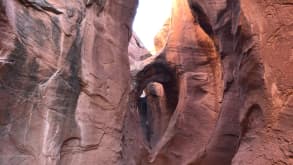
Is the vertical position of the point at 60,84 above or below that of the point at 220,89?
above

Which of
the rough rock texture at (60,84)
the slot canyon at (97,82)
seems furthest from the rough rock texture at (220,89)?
the rough rock texture at (60,84)

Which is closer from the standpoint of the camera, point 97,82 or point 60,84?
point 60,84

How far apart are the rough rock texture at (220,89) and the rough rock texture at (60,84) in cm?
159

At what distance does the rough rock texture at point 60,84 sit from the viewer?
5.51 meters

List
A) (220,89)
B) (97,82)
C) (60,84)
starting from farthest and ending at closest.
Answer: (220,89)
(97,82)
(60,84)

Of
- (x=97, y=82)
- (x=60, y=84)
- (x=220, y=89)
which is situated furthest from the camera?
(x=220, y=89)

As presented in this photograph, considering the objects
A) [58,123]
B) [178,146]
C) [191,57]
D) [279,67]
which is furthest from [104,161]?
[191,57]

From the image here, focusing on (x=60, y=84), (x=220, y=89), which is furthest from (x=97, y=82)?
(x=220, y=89)

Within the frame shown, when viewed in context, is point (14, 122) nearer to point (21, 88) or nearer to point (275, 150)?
point (21, 88)

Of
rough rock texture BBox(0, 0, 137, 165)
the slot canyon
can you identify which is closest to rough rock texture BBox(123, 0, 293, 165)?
the slot canyon

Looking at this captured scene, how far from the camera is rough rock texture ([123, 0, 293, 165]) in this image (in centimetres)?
518

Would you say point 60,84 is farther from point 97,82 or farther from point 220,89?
point 220,89

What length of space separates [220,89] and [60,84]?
5175mm

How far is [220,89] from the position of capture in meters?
10.3
